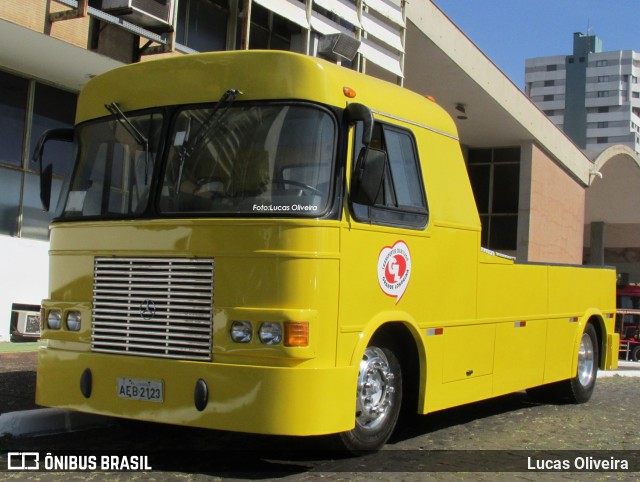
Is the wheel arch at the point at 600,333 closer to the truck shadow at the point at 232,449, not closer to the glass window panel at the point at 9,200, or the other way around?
the truck shadow at the point at 232,449

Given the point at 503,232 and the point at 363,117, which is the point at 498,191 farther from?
the point at 363,117

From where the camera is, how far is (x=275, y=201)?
18.9ft

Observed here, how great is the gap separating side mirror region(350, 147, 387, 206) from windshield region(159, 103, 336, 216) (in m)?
0.20

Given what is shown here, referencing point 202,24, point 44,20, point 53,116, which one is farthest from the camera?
point 202,24

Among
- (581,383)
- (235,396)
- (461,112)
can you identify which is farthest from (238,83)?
(461,112)

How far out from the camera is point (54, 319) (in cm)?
652

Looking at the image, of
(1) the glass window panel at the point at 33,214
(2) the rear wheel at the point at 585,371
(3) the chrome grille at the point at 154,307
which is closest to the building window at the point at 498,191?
(1) the glass window panel at the point at 33,214

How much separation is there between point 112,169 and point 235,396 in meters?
2.07

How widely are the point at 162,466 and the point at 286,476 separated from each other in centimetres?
90

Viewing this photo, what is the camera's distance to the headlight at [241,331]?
5.63m

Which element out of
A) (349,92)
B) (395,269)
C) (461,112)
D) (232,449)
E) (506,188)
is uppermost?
(461,112)

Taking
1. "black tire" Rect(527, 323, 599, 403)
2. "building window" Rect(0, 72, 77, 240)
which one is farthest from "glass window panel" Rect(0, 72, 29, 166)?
"black tire" Rect(527, 323, 599, 403)

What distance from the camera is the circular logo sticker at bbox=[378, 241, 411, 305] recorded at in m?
6.33

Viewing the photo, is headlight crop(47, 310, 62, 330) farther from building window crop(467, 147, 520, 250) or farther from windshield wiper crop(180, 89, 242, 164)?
building window crop(467, 147, 520, 250)
